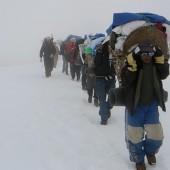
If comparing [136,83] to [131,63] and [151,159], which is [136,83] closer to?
[131,63]

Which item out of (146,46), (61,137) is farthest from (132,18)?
(61,137)

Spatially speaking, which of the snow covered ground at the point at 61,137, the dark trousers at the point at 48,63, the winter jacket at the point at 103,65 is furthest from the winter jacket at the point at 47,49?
the winter jacket at the point at 103,65

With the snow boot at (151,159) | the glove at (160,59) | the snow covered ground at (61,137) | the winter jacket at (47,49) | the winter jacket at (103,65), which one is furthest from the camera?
the winter jacket at (47,49)

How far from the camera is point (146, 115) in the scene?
18.1 feet

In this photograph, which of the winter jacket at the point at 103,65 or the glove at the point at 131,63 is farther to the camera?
the winter jacket at the point at 103,65

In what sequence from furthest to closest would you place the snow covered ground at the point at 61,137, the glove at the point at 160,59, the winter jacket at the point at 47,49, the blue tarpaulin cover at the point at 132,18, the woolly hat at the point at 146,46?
the winter jacket at the point at 47,49 → the snow covered ground at the point at 61,137 → the blue tarpaulin cover at the point at 132,18 → the glove at the point at 160,59 → the woolly hat at the point at 146,46

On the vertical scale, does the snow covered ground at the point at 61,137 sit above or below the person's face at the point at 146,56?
below

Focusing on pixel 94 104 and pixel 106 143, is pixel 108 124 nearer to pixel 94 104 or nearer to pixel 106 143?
pixel 106 143

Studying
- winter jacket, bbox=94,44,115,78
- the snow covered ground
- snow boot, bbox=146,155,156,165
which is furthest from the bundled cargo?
winter jacket, bbox=94,44,115,78

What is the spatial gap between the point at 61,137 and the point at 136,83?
2.19m

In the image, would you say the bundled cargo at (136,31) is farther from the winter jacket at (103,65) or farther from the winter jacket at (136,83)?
the winter jacket at (103,65)

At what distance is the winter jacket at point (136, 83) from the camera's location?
5.32 metres

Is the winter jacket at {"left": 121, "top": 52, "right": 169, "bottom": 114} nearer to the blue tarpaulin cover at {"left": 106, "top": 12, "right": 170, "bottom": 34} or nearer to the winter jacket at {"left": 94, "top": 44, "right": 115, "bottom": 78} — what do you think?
the blue tarpaulin cover at {"left": 106, "top": 12, "right": 170, "bottom": 34}

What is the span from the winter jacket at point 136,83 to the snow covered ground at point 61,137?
97 cm
